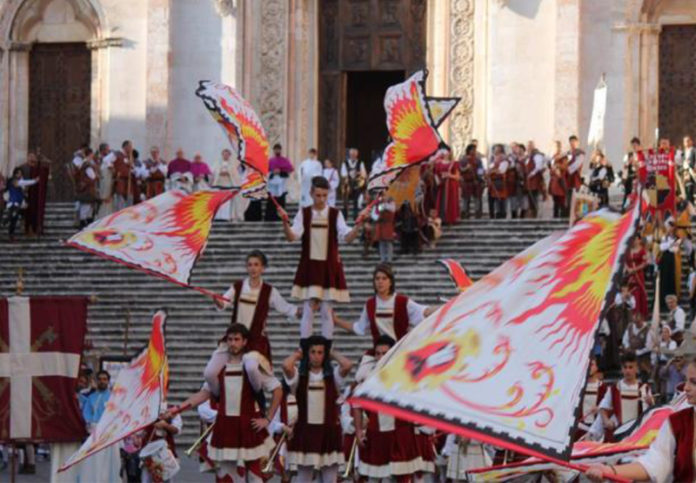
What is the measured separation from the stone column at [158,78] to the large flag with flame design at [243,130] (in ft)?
59.6

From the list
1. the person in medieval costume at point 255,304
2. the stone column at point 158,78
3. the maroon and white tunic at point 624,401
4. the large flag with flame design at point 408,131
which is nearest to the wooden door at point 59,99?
the stone column at point 158,78

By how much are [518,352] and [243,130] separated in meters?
8.38

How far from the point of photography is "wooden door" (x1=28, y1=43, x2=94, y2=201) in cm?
3813

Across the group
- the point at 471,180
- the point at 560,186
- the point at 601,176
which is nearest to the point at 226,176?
the point at 471,180

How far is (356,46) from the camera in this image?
36.8m

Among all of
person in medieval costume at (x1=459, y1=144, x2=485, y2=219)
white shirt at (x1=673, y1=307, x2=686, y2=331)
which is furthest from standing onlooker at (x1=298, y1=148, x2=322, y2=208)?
white shirt at (x1=673, y1=307, x2=686, y2=331)

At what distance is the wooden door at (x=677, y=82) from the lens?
35062 millimetres

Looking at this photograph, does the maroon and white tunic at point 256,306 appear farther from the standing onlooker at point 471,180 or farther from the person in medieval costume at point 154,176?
the person in medieval costume at point 154,176

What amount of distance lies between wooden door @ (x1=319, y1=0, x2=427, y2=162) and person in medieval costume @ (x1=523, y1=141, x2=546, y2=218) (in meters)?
5.59

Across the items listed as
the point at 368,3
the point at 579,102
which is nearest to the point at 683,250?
the point at 579,102

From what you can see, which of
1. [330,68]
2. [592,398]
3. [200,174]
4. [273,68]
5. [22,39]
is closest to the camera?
[592,398]

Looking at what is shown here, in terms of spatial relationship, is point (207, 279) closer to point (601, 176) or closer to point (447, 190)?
point (447, 190)

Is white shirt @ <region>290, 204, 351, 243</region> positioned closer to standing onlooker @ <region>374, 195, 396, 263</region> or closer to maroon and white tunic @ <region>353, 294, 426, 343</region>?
maroon and white tunic @ <region>353, 294, 426, 343</region>

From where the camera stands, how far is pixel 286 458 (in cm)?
1745
